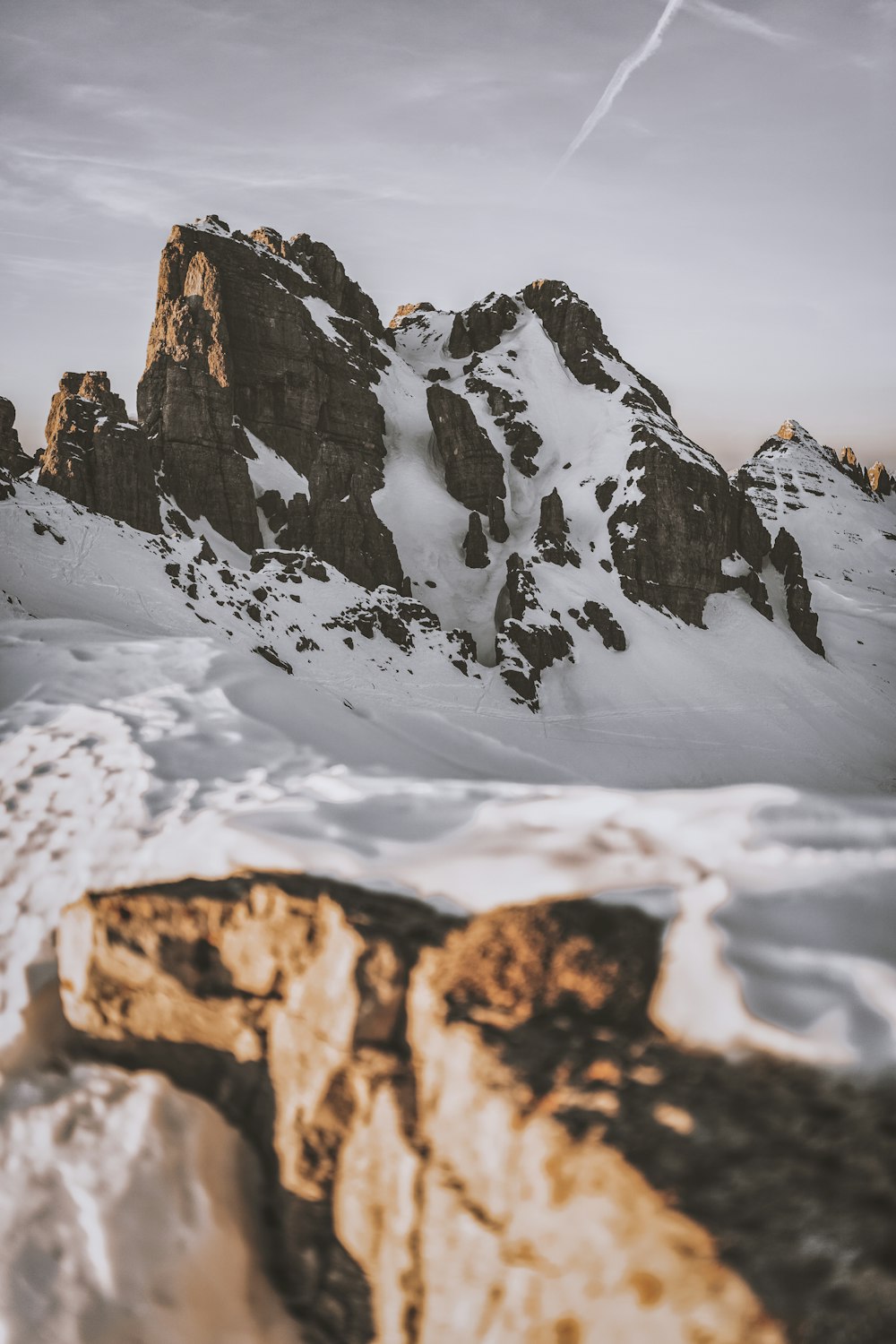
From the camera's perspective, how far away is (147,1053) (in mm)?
3006

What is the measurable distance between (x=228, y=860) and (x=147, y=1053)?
2.88 ft

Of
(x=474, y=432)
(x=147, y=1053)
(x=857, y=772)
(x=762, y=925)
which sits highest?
(x=474, y=432)

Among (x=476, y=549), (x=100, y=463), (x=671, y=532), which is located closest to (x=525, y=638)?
(x=476, y=549)

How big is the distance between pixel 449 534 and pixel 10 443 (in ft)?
89.0

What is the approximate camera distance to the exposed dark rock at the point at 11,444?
37.0m

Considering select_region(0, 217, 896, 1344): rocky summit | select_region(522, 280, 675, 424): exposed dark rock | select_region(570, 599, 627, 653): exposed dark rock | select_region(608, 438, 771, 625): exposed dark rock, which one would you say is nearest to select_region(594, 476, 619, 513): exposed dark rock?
select_region(608, 438, 771, 625): exposed dark rock

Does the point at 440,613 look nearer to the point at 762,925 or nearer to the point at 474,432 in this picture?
the point at 474,432

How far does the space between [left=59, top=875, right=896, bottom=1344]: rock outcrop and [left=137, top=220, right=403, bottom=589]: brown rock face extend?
40.5m

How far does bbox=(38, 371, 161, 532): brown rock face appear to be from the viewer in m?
34.4

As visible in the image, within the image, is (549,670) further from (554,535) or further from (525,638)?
(554,535)

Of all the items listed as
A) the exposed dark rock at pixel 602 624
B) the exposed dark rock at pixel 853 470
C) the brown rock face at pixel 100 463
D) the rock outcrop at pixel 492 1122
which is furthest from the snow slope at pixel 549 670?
the exposed dark rock at pixel 853 470

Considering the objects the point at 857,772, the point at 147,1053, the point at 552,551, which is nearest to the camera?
the point at 147,1053

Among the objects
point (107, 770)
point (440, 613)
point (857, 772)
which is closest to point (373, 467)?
point (440, 613)

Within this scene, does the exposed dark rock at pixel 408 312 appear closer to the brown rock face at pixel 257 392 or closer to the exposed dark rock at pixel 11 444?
the brown rock face at pixel 257 392
